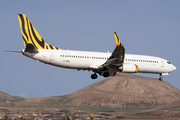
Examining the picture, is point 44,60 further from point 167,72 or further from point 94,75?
point 167,72

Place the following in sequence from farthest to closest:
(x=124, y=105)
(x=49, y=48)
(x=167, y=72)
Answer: (x=124, y=105), (x=167, y=72), (x=49, y=48)

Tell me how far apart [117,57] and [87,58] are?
5145 mm

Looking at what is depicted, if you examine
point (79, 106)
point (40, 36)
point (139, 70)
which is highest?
point (40, 36)

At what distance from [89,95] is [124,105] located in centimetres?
3235

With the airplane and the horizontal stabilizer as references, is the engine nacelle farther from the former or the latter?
the horizontal stabilizer

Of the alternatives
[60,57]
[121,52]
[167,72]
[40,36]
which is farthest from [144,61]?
[40,36]

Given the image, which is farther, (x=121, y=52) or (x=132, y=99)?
(x=132, y=99)

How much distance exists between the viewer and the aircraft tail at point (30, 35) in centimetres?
5003

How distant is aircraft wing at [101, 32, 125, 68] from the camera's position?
141 feet

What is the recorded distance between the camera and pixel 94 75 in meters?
53.7

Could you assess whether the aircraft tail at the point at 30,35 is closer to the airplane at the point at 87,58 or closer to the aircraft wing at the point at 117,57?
the airplane at the point at 87,58

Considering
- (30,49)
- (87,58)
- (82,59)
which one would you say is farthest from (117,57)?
(30,49)

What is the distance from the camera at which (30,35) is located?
166 feet

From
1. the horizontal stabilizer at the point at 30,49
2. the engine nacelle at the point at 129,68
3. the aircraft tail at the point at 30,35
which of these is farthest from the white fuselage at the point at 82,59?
the aircraft tail at the point at 30,35
